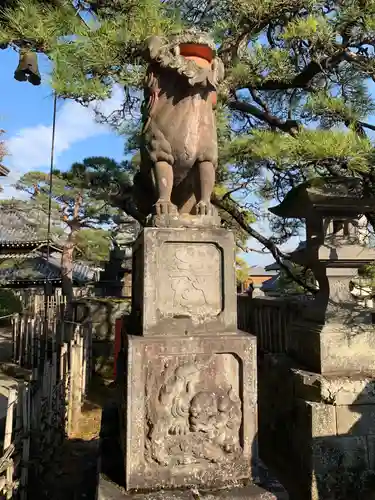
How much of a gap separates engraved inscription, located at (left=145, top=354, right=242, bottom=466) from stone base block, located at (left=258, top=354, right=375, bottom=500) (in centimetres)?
92

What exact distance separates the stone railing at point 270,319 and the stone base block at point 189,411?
2.30m

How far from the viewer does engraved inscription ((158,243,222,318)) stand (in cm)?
268

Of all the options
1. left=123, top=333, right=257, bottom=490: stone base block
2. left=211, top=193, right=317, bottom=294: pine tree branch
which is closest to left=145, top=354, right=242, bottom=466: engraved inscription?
left=123, top=333, right=257, bottom=490: stone base block

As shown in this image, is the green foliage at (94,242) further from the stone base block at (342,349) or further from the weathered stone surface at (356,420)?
the weathered stone surface at (356,420)

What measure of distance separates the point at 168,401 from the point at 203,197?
1442 mm

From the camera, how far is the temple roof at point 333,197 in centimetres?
354

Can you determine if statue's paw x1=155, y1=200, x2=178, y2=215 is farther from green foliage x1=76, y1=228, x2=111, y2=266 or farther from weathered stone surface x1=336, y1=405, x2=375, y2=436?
green foliage x1=76, y1=228, x2=111, y2=266

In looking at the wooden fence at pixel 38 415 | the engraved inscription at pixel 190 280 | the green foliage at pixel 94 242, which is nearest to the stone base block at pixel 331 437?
the engraved inscription at pixel 190 280

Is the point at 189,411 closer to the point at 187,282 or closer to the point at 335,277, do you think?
the point at 187,282

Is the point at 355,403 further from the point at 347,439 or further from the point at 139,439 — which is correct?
the point at 139,439

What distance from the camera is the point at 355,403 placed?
3.20m

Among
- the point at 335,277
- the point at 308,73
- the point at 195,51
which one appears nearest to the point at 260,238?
the point at 308,73

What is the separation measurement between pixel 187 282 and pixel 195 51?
167cm

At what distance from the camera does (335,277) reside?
361cm
